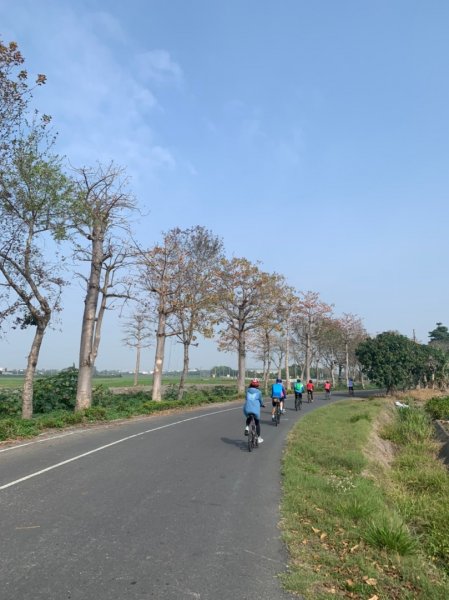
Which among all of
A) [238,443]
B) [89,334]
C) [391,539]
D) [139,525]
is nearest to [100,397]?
[89,334]

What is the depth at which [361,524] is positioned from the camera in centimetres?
680

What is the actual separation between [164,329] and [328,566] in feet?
89.6

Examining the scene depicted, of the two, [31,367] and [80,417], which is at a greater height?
[31,367]

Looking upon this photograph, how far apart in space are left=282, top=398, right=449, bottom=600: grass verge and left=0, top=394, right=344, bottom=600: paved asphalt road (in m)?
0.35

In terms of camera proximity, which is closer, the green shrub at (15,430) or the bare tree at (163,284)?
the green shrub at (15,430)

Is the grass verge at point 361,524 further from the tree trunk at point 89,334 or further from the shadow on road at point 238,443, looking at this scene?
the tree trunk at point 89,334

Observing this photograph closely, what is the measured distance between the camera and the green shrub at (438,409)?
2662 centimetres

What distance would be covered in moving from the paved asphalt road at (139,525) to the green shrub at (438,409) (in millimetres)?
17653

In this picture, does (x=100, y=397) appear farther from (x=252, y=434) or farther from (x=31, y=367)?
(x=252, y=434)

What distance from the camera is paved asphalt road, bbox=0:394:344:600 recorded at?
4.67 m

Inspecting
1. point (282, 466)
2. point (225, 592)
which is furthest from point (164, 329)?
point (225, 592)

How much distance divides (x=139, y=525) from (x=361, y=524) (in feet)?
10.3

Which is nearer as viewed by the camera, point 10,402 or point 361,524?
point 361,524

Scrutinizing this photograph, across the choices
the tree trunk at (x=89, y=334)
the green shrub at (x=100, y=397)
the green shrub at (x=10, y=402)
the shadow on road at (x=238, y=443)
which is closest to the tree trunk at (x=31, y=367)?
the tree trunk at (x=89, y=334)
